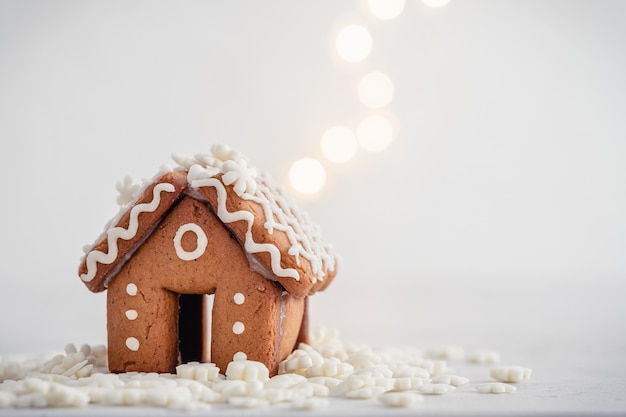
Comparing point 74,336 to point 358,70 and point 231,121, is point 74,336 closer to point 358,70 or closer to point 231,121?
point 231,121

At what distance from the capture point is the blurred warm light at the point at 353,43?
15.6 feet

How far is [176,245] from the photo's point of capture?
216 cm

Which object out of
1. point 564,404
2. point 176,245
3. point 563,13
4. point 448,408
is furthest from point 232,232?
point 563,13

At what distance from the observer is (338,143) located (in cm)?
499

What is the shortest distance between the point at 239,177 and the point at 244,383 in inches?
22.6

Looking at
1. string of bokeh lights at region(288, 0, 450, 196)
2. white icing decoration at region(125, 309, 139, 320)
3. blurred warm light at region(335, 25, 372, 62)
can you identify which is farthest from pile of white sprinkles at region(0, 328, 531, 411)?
blurred warm light at region(335, 25, 372, 62)

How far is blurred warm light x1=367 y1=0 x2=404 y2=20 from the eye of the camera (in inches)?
183

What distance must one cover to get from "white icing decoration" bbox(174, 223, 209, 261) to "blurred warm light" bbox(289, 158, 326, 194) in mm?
2665

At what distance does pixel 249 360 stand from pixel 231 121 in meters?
3.04

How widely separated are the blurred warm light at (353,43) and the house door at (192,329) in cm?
266

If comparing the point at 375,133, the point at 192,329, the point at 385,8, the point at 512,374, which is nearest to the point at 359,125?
the point at 375,133

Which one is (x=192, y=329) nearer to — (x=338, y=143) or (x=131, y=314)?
(x=131, y=314)

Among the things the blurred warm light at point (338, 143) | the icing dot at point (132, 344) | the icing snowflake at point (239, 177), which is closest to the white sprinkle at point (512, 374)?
the icing snowflake at point (239, 177)

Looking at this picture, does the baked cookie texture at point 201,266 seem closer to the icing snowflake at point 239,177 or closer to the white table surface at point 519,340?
the icing snowflake at point 239,177
